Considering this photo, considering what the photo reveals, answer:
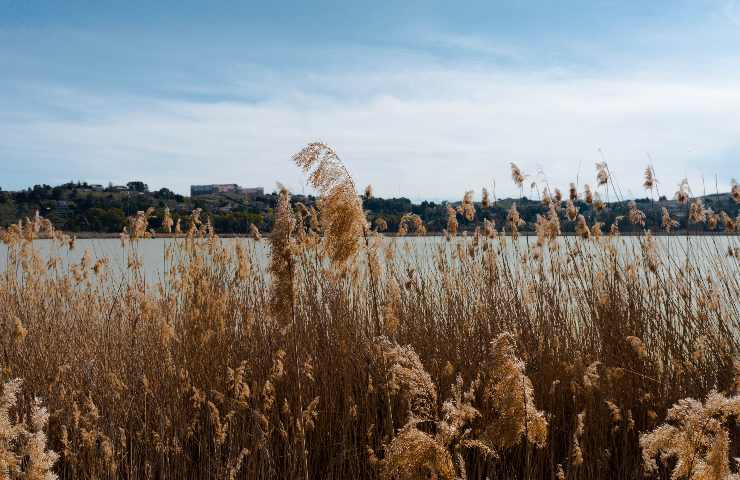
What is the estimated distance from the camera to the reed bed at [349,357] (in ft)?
9.96

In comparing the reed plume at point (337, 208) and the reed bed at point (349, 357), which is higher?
the reed plume at point (337, 208)

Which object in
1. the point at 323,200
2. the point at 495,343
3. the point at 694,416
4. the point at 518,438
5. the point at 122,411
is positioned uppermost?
the point at 323,200

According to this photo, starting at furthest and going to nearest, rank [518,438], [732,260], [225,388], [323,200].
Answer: [732,260] < [225,388] < [323,200] < [518,438]

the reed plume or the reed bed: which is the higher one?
the reed plume

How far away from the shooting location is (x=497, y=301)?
4.73m

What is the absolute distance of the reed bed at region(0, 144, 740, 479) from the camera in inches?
119

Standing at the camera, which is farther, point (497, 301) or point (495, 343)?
point (497, 301)

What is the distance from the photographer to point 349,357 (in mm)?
3914

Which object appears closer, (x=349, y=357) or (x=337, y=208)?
(x=337, y=208)

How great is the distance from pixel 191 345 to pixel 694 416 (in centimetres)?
343

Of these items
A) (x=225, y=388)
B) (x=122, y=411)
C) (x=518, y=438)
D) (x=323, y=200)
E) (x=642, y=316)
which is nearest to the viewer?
(x=518, y=438)

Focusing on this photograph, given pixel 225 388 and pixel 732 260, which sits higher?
pixel 732 260

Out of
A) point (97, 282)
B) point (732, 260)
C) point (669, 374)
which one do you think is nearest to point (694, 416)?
point (669, 374)

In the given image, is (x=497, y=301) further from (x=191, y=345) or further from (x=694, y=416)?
(x=694, y=416)
